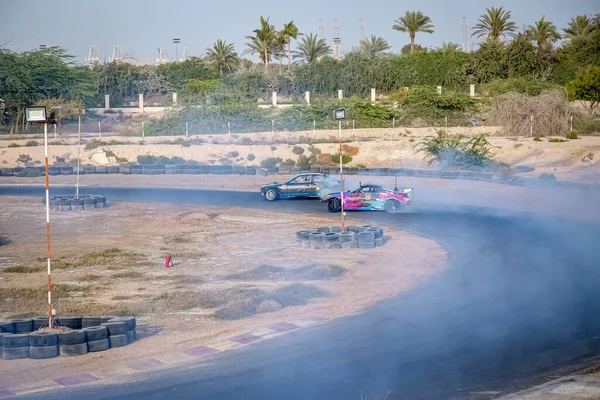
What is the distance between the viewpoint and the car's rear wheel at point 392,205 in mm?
30906

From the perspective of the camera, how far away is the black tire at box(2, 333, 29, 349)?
43.7 ft

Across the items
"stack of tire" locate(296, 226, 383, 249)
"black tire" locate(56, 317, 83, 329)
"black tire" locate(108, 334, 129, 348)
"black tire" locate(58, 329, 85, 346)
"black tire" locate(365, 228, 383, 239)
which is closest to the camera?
"black tire" locate(58, 329, 85, 346)

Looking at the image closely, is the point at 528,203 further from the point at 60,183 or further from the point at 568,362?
the point at 60,183

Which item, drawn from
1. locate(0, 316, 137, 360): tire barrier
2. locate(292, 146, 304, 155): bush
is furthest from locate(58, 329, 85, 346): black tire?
locate(292, 146, 304, 155): bush

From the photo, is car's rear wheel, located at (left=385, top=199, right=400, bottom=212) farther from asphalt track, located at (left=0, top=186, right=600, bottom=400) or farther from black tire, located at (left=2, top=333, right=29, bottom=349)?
black tire, located at (left=2, top=333, right=29, bottom=349)

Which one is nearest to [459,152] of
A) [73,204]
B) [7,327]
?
[73,204]

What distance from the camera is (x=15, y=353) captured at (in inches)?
524

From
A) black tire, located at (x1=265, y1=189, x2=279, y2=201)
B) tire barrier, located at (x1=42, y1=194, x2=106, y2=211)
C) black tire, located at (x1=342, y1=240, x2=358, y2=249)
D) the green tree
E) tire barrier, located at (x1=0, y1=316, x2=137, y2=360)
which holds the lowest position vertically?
tire barrier, located at (x1=0, y1=316, x2=137, y2=360)

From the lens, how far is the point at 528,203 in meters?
32.4

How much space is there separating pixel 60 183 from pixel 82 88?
116 ft

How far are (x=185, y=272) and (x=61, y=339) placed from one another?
7.54m

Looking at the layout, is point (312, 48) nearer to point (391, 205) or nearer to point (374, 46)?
point (374, 46)

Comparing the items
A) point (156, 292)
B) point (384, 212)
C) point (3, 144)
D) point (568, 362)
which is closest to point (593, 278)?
point (568, 362)

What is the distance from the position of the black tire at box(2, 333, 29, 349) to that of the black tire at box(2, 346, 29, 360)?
0.16ft
